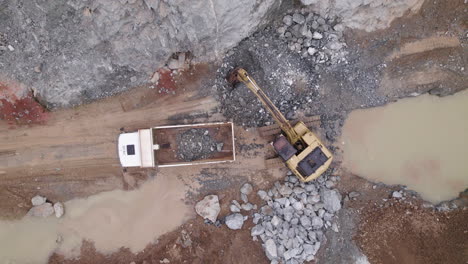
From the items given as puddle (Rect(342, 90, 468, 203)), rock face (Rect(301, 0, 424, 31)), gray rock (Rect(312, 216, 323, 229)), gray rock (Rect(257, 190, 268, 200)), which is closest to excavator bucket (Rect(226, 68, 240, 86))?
rock face (Rect(301, 0, 424, 31))

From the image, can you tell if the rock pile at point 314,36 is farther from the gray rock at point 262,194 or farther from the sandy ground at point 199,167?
the gray rock at point 262,194

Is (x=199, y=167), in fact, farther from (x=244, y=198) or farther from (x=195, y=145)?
(x=244, y=198)

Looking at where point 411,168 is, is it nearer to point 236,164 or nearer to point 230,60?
point 236,164

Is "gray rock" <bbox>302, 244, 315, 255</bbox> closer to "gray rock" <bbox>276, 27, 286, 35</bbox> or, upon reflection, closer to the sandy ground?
the sandy ground

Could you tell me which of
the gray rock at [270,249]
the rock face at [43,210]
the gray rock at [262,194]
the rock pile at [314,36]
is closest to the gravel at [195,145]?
the gray rock at [262,194]

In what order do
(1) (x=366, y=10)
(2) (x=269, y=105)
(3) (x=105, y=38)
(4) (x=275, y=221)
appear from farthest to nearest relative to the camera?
(4) (x=275, y=221) < (1) (x=366, y=10) < (2) (x=269, y=105) < (3) (x=105, y=38)

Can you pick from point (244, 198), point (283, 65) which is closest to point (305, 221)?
point (244, 198)
